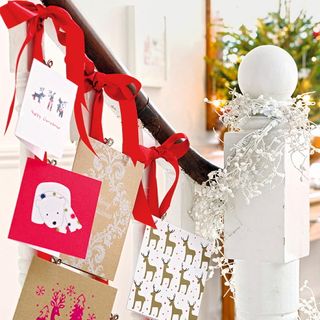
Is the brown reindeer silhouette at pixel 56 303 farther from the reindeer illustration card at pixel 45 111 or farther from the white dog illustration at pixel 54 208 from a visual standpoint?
the reindeer illustration card at pixel 45 111

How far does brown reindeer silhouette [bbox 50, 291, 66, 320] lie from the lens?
100 centimetres

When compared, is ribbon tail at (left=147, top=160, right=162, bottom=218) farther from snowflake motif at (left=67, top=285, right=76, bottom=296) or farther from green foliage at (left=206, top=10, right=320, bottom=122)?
green foliage at (left=206, top=10, right=320, bottom=122)

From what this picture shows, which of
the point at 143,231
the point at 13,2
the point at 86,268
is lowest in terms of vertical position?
the point at 86,268

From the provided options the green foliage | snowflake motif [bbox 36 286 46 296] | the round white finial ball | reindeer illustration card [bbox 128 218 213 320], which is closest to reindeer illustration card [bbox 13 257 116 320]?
snowflake motif [bbox 36 286 46 296]

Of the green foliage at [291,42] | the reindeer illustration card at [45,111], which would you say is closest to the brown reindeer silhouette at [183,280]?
the reindeer illustration card at [45,111]

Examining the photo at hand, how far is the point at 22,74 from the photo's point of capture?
97 cm

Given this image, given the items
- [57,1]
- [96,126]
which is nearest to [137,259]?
[96,126]

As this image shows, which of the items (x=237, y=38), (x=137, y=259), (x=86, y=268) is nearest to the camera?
(x=86, y=268)

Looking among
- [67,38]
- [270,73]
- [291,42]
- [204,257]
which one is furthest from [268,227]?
[291,42]

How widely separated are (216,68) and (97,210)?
2.30 meters

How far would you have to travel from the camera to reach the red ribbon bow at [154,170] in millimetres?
1172

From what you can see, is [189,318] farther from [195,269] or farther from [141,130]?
[141,130]

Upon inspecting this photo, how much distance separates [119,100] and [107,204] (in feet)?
0.55

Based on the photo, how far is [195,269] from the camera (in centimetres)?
125
